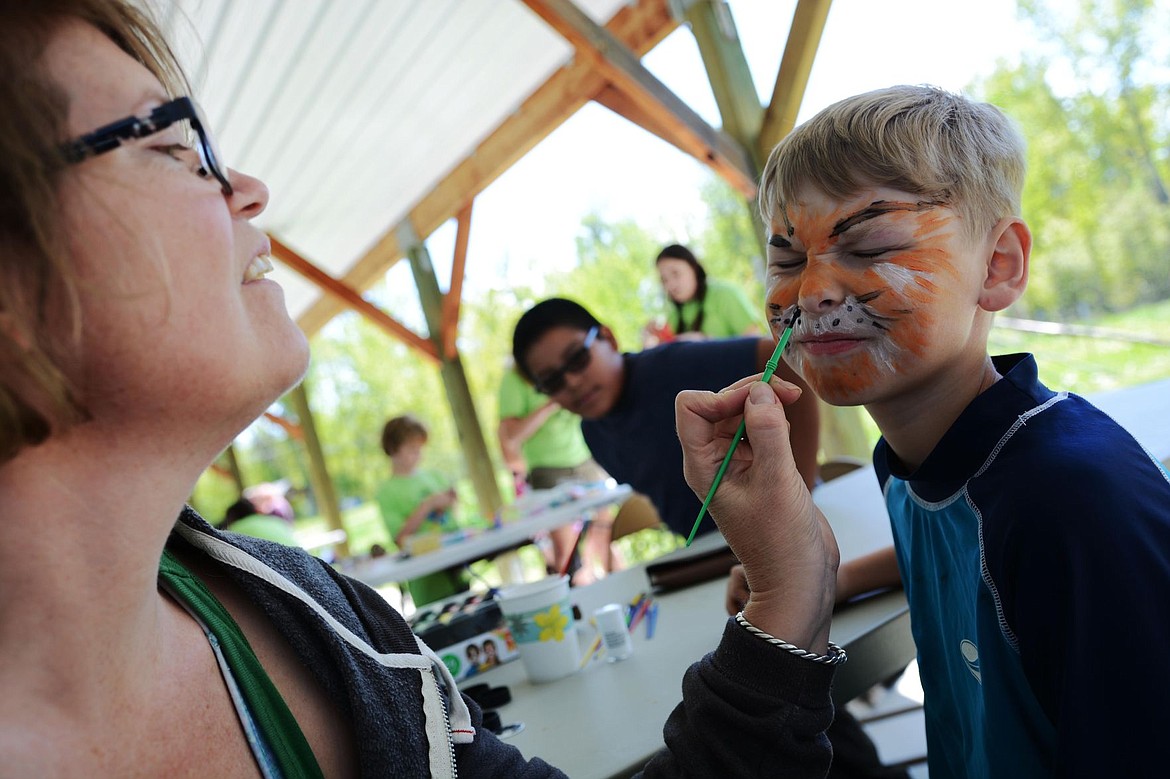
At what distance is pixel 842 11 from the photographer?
147 inches

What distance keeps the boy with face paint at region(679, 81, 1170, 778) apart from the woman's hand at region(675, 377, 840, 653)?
0.02 metres

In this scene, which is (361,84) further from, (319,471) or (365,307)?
(319,471)

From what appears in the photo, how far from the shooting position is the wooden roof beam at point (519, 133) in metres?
4.60

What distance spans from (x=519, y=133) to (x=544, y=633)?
4.94m

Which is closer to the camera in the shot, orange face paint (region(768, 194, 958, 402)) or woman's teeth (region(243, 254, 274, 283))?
woman's teeth (region(243, 254, 274, 283))

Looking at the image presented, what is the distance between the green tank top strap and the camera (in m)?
0.81

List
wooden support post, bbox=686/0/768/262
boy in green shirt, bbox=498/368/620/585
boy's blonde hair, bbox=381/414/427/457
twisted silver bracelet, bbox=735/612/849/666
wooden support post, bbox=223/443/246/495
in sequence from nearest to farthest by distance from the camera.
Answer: twisted silver bracelet, bbox=735/612/849/666, wooden support post, bbox=686/0/768/262, boy in green shirt, bbox=498/368/620/585, boy's blonde hair, bbox=381/414/427/457, wooden support post, bbox=223/443/246/495

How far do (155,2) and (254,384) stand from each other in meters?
0.52

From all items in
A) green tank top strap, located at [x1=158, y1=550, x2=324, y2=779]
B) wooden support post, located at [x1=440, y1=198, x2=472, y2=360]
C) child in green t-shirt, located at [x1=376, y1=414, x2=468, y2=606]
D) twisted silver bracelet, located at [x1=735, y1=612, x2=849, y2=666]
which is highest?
wooden support post, located at [x1=440, y1=198, x2=472, y2=360]

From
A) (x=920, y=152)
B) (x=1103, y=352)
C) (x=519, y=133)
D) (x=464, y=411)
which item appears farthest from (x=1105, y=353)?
(x=920, y=152)

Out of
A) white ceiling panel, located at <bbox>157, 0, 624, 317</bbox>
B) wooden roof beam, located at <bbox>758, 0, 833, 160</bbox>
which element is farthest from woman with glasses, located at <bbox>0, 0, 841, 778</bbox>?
wooden roof beam, located at <bbox>758, 0, 833, 160</bbox>

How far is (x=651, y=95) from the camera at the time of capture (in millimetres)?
4219

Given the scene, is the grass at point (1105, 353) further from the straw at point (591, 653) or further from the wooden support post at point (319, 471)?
the wooden support post at point (319, 471)

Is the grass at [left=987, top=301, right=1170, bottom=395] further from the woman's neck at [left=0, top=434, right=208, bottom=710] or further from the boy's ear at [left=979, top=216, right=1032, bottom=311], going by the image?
the woman's neck at [left=0, top=434, right=208, bottom=710]
